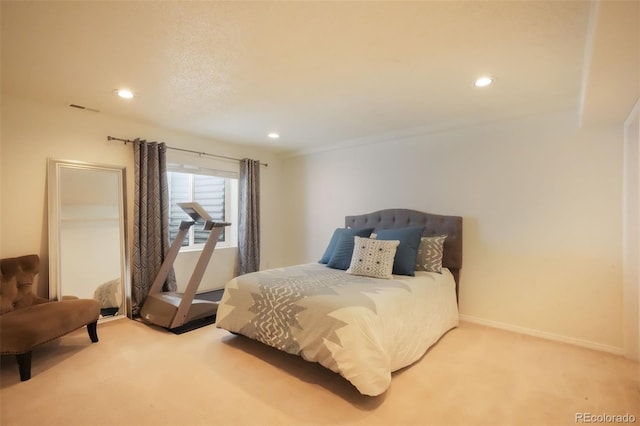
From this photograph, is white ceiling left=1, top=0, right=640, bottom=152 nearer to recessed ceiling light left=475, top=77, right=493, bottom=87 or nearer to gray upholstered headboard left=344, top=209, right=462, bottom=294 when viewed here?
recessed ceiling light left=475, top=77, right=493, bottom=87

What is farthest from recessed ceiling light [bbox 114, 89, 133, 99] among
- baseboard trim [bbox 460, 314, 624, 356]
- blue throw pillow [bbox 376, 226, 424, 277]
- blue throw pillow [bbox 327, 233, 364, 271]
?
baseboard trim [bbox 460, 314, 624, 356]

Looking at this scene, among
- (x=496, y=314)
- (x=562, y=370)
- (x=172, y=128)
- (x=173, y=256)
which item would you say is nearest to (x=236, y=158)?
(x=172, y=128)

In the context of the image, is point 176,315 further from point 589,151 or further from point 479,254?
point 589,151

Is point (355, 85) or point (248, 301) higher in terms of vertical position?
point (355, 85)

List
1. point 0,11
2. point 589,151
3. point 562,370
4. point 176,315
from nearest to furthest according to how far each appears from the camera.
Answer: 1. point 0,11
2. point 562,370
3. point 589,151
4. point 176,315

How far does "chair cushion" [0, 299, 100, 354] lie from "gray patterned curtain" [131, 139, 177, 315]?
2.32 ft

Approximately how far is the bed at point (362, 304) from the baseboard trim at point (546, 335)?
35 centimetres

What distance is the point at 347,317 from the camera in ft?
6.61

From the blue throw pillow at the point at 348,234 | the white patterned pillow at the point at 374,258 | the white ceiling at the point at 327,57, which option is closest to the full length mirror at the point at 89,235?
the white ceiling at the point at 327,57

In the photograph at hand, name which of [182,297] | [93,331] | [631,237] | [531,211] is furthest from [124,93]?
[631,237]

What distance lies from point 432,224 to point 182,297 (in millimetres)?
2808

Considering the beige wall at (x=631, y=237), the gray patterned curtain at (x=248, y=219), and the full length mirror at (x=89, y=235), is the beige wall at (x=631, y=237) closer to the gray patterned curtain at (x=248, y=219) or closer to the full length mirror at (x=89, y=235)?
the gray patterned curtain at (x=248, y=219)

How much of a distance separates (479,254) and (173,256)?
132 inches

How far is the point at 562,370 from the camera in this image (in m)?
2.33
